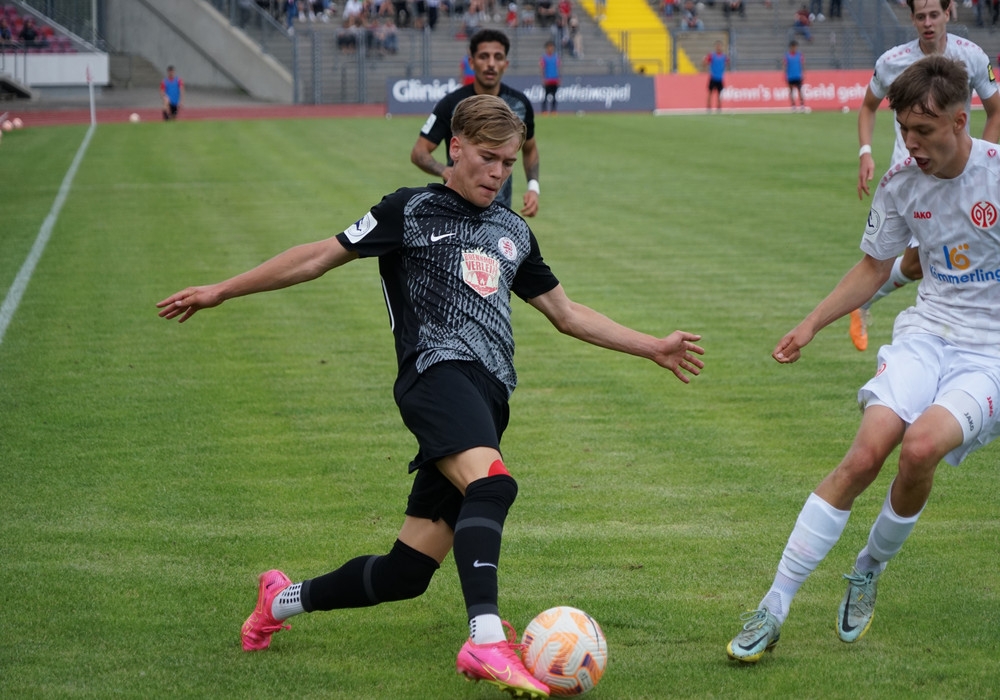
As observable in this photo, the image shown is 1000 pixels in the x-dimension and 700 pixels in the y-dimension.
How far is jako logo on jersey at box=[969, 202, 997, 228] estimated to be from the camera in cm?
446

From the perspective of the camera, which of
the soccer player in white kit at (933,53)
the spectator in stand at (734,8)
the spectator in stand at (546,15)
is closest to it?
the soccer player in white kit at (933,53)

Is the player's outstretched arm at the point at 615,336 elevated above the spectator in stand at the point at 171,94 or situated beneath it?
situated beneath

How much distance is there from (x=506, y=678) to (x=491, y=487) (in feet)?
2.01

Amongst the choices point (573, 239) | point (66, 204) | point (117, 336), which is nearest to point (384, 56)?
point (66, 204)

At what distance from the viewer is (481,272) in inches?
170

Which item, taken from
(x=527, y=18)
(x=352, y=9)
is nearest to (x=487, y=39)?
(x=527, y=18)

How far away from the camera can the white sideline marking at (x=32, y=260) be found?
10.8 metres

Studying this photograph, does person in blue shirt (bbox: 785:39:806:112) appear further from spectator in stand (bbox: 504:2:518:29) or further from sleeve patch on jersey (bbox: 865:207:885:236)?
sleeve patch on jersey (bbox: 865:207:885:236)

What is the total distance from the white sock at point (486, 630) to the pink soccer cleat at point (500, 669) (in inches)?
0.7

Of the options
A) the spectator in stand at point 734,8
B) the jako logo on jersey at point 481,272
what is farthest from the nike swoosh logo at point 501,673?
the spectator in stand at point 734,8

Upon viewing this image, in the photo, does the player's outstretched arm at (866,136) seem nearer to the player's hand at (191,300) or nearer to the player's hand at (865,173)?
the player's hand at (865,173)

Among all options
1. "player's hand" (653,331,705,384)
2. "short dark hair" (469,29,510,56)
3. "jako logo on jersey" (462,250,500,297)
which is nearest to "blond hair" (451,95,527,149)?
"jako logo on jersey" (462,250,500,297)

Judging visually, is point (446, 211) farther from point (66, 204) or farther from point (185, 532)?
point (66, 204)

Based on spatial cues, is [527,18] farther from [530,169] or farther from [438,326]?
[438,326]
